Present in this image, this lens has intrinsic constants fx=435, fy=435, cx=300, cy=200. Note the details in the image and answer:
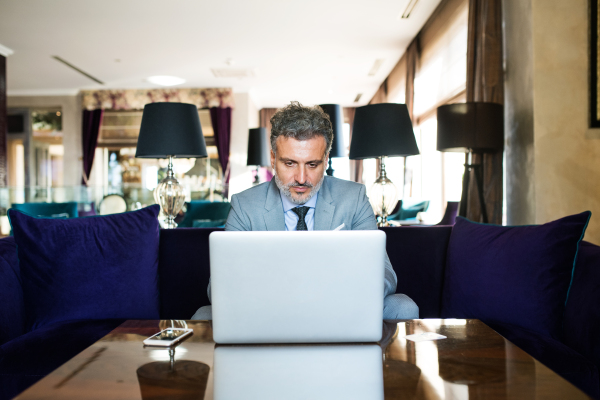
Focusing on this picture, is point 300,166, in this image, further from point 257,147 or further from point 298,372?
point 257,147

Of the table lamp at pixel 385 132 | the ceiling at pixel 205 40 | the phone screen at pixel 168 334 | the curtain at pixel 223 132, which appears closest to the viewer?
the phone screen at pixel 168 334

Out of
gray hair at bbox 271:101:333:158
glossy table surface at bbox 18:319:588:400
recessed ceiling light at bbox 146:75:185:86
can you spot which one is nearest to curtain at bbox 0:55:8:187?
recessed ceiling light at bbox 146:75:185:86

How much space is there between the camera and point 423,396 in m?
0.67

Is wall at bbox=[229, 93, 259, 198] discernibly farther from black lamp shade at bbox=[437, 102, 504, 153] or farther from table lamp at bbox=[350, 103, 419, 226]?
table lamp at bbox=[350, 103, 419, 226]

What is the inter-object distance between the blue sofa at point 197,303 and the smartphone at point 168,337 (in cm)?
50

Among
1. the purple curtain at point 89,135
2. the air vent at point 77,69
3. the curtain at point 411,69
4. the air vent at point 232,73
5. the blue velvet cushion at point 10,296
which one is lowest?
the blue velvet cushion at point 10,296

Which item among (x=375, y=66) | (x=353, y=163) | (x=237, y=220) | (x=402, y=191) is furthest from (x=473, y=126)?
(x=353, y=163)

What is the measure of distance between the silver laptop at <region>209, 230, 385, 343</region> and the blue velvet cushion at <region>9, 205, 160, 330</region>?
0.99m

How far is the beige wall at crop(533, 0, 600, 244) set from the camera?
270 cm

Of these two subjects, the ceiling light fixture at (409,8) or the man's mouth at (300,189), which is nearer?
the man's mouth at (300,189)

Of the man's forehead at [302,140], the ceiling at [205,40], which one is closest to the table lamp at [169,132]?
the man's forehead at [302,140]

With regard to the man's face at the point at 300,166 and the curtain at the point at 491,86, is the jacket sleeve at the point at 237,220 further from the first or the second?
the curtain at the point at 491,86

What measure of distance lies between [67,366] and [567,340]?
4.53ft

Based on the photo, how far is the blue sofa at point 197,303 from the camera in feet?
3.92
